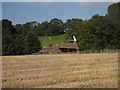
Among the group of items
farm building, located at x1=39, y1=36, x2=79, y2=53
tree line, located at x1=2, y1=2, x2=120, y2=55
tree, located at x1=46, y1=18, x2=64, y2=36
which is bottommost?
farm building, located at x1=39, y1=36, x2=79, y2=53

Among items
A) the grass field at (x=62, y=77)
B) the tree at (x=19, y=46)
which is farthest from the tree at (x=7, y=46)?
the grass field at (x=62, y=77)

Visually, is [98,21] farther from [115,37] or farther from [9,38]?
[9,38]

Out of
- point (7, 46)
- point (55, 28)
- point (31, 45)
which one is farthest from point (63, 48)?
point (55, 28)

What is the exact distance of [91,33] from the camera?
2238 inches

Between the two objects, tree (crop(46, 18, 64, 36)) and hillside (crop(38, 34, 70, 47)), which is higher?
tree (crop(46, 18, 64, 36))

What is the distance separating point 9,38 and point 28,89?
6271 centimetres

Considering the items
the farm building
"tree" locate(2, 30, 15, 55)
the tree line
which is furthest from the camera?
the farm building

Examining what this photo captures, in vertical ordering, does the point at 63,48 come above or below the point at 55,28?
below

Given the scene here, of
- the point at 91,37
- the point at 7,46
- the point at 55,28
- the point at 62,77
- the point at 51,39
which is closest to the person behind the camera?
the point at 62,77

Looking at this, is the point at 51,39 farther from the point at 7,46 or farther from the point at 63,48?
the point at 7,46

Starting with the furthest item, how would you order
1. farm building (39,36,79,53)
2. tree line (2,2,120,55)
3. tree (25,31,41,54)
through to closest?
farm building (39,36,79,53) → tree (25,31,41,54) → tree line (2,2,120,55)

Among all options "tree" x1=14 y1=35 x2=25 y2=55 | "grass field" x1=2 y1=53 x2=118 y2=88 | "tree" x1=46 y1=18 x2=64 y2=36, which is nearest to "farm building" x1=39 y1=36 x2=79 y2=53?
"tree" x1=14 y1=35 x2=25 y2=55

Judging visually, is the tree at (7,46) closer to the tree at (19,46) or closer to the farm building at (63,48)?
the tree at (19,46)

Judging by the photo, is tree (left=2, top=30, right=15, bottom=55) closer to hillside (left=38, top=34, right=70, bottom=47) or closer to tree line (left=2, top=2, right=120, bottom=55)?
tree line (left=2, top=2, right=120, bottom=55)
